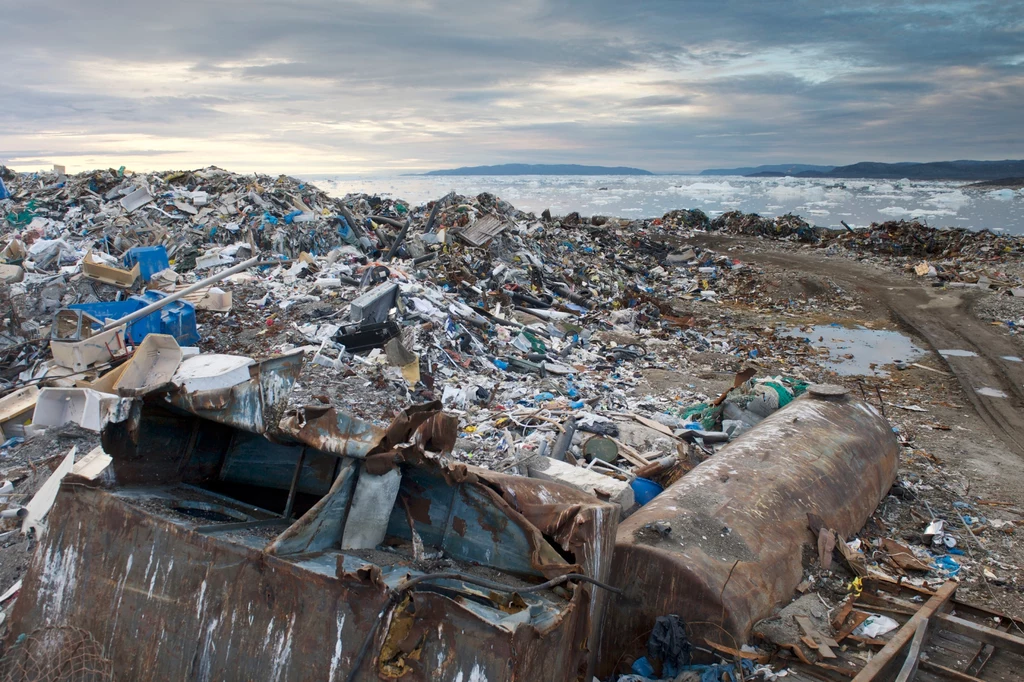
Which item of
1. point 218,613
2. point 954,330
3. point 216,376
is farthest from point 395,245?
point 218,613

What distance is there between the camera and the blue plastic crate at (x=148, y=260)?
996cm

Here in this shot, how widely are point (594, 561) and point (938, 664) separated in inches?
76.7

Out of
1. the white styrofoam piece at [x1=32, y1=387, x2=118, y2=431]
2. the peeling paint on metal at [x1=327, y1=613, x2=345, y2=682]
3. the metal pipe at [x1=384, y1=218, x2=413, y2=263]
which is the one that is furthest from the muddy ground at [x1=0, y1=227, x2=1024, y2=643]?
the metal pipe at [x1=384, y1=218, x2=413, y2=263]

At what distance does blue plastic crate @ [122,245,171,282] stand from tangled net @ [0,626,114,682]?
8566 millimetres

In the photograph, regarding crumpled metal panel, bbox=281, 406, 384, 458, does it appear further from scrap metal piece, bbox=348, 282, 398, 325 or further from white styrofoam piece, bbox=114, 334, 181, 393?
scrap metal piece, bbox=348, 282, 398, 325

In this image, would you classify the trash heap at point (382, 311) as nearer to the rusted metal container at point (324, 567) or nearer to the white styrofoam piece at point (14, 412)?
the white styrofoam piece at point (14, 412)

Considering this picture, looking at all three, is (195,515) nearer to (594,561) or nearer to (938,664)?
(594,561)

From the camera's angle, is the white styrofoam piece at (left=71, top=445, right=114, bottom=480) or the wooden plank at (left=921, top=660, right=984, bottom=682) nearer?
the white styrofoam piece at (left=71, top=445, right=114, bottom=480)

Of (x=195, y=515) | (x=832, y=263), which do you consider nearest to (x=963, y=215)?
(x=832, y=263)

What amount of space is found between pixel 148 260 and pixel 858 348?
11.3 m

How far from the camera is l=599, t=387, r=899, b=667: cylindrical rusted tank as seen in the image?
2.93m

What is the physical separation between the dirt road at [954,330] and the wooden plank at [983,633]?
430 centimetres

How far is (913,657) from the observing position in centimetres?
283

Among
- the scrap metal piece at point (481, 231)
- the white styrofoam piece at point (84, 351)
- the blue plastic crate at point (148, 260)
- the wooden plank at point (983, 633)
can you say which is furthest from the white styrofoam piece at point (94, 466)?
the scrap metal piece at point (481, 231)
